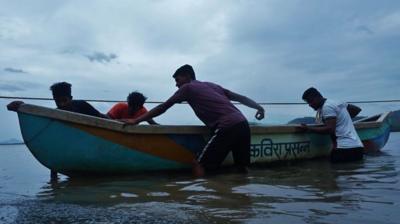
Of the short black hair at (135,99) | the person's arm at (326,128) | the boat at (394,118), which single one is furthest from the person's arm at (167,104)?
the boat at (394,118)

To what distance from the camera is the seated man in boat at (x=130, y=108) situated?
645 cm

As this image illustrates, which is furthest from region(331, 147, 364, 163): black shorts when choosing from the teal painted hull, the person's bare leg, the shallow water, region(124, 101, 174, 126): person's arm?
the teal painted hull

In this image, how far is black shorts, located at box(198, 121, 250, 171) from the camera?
17.5 feet

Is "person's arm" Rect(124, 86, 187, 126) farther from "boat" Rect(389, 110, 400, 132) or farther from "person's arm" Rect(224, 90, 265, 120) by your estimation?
"boat" Rect(389, 110, 400, 132)

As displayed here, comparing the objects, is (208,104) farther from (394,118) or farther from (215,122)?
(394,118)

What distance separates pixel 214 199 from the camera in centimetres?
346

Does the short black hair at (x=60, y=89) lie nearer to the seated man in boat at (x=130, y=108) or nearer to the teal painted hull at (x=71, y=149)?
the teal painted hull at (x=71, y=149)

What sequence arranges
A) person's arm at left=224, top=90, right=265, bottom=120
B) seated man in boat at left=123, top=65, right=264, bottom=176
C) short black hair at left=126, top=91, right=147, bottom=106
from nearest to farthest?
seated man in boat at left=123, top=65, right=264, bottom=176
person's arm at left=224, top=90, right=265, bottom=120
short black hair at left=126, top=91, right=147, bottom=106

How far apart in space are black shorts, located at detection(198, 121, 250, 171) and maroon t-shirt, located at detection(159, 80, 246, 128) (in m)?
0.08

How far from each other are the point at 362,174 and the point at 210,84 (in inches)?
83.2

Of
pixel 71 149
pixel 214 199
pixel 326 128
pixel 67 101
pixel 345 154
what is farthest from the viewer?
pixel 326 128

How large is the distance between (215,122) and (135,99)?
153cm

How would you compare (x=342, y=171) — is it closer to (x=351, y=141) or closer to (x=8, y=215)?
(x=351, y=141)

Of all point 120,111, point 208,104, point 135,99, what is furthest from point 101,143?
point 120,111
